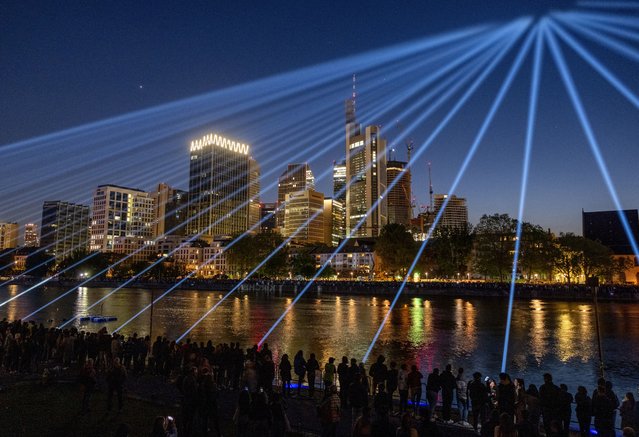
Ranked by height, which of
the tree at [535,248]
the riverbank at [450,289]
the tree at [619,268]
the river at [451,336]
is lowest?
the river at [451,336]

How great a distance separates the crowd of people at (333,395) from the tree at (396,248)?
326 ft

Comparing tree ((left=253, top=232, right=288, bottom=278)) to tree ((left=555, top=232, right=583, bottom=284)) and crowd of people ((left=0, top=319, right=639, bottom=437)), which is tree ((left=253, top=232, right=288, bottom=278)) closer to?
tree ((left=555, top=232, right=583, bottom=284))

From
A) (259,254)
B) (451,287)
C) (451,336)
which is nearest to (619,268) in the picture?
(451,287)

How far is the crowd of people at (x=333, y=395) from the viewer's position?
30.5 ft

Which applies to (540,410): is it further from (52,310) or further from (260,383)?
(52,310)

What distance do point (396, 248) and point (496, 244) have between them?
25.0m

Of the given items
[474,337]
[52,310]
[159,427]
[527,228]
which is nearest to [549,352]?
[474,337]

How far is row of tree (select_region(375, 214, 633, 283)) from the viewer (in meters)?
102

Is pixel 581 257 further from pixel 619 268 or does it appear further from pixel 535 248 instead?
pixel 619 268

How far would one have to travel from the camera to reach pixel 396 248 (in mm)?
116188

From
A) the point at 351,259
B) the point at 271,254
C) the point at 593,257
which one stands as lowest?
the point at 593,257

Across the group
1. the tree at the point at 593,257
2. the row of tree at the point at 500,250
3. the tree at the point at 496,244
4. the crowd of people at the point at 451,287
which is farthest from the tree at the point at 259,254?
the tree at the point at 593,257

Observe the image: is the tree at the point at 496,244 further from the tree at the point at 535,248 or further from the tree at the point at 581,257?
the tree at the point at 581,257

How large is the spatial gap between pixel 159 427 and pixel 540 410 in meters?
9.79
